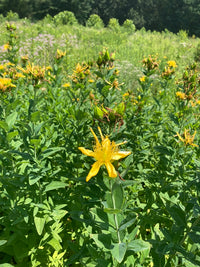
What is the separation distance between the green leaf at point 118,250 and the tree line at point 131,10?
30725mm

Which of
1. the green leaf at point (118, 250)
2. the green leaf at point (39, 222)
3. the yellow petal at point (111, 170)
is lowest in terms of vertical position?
the green leaf at point (39, 222)

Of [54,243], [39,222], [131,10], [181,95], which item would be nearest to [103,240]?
[39,222]

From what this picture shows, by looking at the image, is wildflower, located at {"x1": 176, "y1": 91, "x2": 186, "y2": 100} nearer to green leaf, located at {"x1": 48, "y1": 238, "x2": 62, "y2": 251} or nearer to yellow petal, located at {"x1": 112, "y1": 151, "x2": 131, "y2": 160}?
yellow petal, located at {"x1": 112, "y1": 151, "x2": 131, "y2": 160}

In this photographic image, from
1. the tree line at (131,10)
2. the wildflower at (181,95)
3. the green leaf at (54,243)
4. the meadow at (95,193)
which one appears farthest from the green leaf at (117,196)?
the tree line at (131,10)

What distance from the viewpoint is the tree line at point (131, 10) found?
28.1 metres

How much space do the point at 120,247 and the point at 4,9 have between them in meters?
34.6

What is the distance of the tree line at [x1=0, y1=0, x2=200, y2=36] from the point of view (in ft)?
92.2

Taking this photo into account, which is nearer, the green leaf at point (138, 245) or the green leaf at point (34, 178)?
the green leaf at point (138, 245)

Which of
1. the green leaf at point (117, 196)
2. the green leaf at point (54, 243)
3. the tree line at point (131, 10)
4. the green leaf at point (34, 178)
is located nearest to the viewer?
the green leaf at point (117, 196)

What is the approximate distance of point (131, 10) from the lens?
1299 inches

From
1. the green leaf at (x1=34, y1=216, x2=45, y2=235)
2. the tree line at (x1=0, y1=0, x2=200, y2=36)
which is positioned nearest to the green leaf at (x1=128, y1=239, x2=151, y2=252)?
the green leaf at (x1=34, y1=216, x2=45, y2=235)

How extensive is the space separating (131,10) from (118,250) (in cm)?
3832

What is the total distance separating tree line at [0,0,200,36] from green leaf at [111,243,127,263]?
30725 mm

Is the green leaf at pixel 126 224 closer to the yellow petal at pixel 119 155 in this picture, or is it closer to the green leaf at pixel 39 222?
the yellow petal at pixel 119 155
